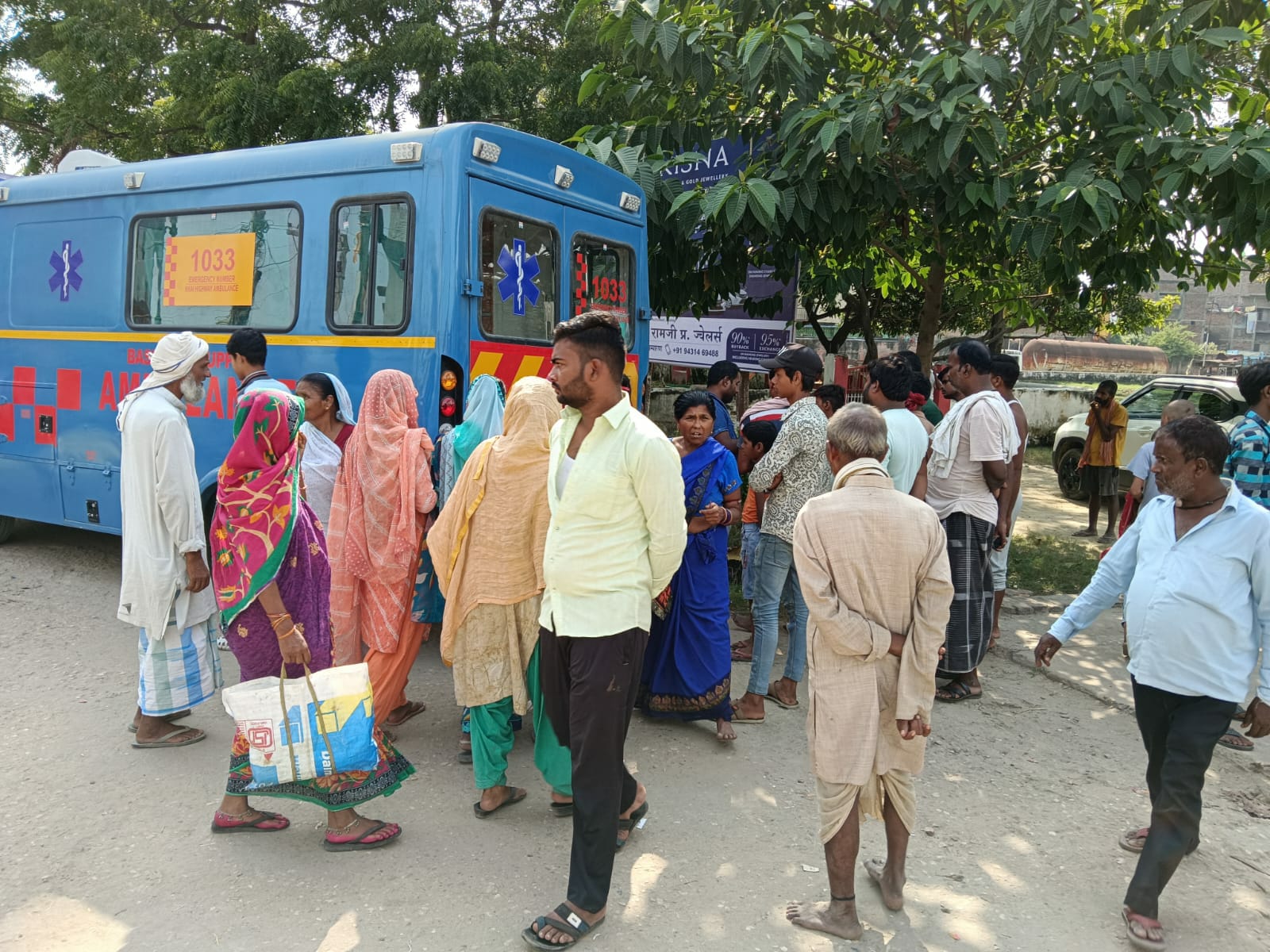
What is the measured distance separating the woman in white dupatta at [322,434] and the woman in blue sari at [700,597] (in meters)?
1.64

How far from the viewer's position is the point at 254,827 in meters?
3.25

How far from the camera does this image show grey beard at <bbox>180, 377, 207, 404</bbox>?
369 centimetres

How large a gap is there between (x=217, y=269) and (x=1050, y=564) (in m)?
7.03

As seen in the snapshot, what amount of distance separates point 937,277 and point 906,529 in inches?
216

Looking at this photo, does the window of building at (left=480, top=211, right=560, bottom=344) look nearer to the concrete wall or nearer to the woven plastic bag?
the woven plastic bag

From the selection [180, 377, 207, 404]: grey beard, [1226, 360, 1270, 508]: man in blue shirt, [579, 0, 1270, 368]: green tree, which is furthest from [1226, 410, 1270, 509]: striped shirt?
[180, 377, 207, 404]: grey beard

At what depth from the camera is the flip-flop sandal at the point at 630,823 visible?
10.8 feet

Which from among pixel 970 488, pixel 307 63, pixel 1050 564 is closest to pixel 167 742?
pixel 970 488

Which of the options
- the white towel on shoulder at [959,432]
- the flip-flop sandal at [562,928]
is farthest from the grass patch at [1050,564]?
the flip-flop sandal at [562,928]

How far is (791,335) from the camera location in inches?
347

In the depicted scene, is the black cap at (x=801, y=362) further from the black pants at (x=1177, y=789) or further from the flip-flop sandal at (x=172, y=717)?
the flip-flop sandal at (x=172, y=717)

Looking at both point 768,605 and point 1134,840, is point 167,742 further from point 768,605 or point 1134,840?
point 1134,840

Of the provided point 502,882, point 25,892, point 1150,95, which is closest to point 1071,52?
point 1150,95

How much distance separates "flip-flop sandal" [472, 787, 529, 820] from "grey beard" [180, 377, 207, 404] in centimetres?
194
